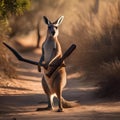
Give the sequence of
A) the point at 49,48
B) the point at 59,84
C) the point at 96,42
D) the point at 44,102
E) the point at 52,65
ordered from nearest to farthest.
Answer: the point at 59,84, the point at 52,65, the point at 49,48, the point at 44,102, the point at 96,42

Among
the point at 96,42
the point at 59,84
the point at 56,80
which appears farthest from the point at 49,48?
the point at 96,42

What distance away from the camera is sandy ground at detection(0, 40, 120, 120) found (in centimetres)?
1052

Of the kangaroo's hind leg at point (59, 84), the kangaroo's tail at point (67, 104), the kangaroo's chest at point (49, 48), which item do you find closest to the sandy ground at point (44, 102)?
the kangaroo's tail at point (67, 104)

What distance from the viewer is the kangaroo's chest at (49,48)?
1181 cm

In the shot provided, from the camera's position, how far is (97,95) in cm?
1388

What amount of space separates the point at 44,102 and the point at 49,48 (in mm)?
1962

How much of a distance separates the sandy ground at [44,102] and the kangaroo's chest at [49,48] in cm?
138

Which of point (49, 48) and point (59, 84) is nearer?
point (59, 84)

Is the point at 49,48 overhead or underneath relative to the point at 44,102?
overhead

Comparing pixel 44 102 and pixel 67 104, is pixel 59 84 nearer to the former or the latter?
pixel 67 104

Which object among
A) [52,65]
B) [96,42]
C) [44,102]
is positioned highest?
[96,42]

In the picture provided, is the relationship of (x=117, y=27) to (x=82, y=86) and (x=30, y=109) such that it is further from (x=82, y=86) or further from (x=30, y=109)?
(x=30, y=109)

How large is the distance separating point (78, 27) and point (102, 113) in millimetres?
10797

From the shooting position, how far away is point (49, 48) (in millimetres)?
11867
